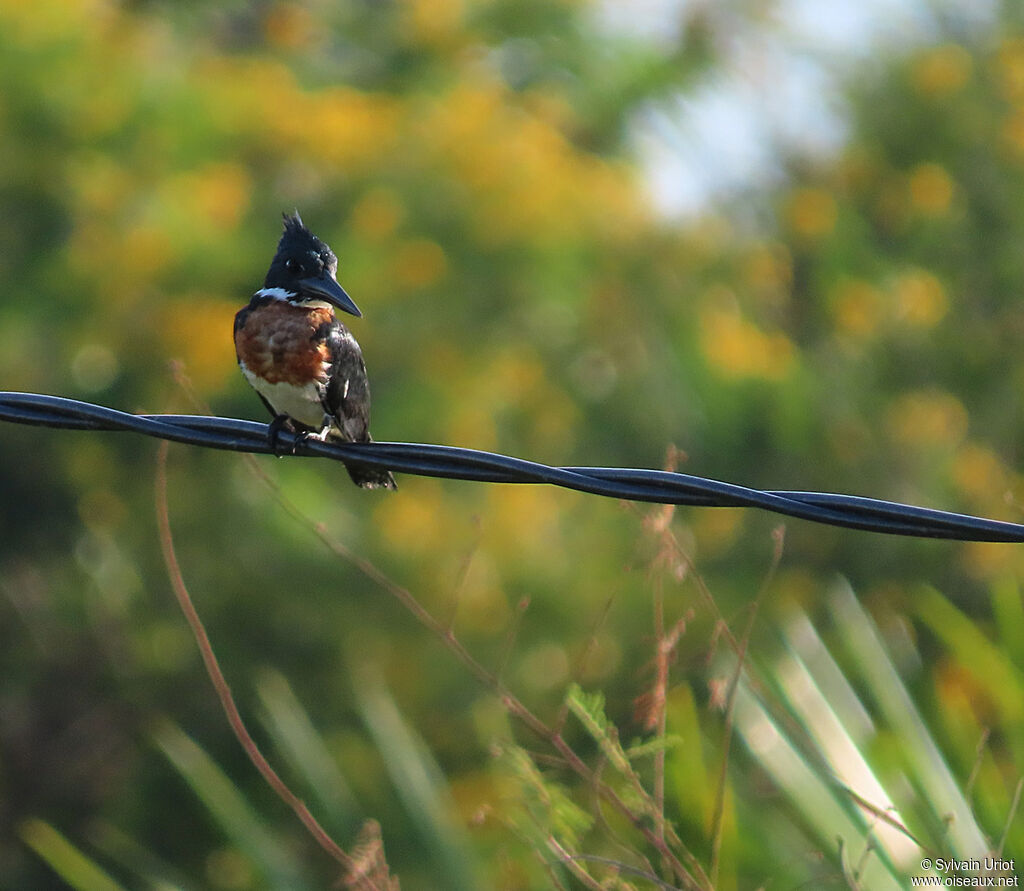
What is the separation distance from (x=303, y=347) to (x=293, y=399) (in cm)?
15

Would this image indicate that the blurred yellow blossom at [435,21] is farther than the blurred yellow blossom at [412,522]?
Yes

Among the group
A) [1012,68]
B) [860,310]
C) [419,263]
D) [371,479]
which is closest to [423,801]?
[371,479]

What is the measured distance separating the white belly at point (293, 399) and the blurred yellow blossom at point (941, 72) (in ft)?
29.4

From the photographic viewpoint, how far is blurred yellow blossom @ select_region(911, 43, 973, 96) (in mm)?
11688

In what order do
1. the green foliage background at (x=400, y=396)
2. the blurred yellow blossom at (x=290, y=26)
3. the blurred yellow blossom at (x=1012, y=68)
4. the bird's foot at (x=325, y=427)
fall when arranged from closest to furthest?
the bird's foot at (x=325, y=427) < the green foliage background at (x=400, y=396) < the blurred yellow blossom at (x=290, y=26) < the blurred yellow blossom at (x=1012, y=68)

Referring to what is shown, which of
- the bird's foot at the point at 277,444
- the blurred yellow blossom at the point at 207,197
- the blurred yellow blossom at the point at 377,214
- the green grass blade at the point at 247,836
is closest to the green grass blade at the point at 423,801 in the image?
the green grass blade at the point at 247,836

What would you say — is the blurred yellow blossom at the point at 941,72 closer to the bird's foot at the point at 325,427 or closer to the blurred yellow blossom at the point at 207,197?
the blurred yellow blossom at the point at 207,197

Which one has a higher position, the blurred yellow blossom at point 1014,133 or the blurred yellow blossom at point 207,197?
the blurred yellow blossom at point 1014,133

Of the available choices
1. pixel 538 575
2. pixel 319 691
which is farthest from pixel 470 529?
pixel 319 691

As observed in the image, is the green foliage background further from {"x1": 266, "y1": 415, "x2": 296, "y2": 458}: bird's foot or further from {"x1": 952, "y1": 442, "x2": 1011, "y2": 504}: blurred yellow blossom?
{"x1": 266, "y1": 415, "x2": 296, "y2": 458}: bird's foot

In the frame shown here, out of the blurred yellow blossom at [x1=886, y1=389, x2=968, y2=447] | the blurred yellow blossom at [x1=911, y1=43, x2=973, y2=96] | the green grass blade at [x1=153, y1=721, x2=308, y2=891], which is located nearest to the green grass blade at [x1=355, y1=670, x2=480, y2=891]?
the green grass blade at [x1=153, y1=721, x2=308, y2=891]

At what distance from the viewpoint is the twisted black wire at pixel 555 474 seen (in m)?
2.38

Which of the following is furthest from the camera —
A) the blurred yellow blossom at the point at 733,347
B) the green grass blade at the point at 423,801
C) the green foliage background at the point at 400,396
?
the blurred yellow blossom at the point at 733,347

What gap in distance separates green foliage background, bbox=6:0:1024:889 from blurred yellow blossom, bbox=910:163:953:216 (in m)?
0.48
